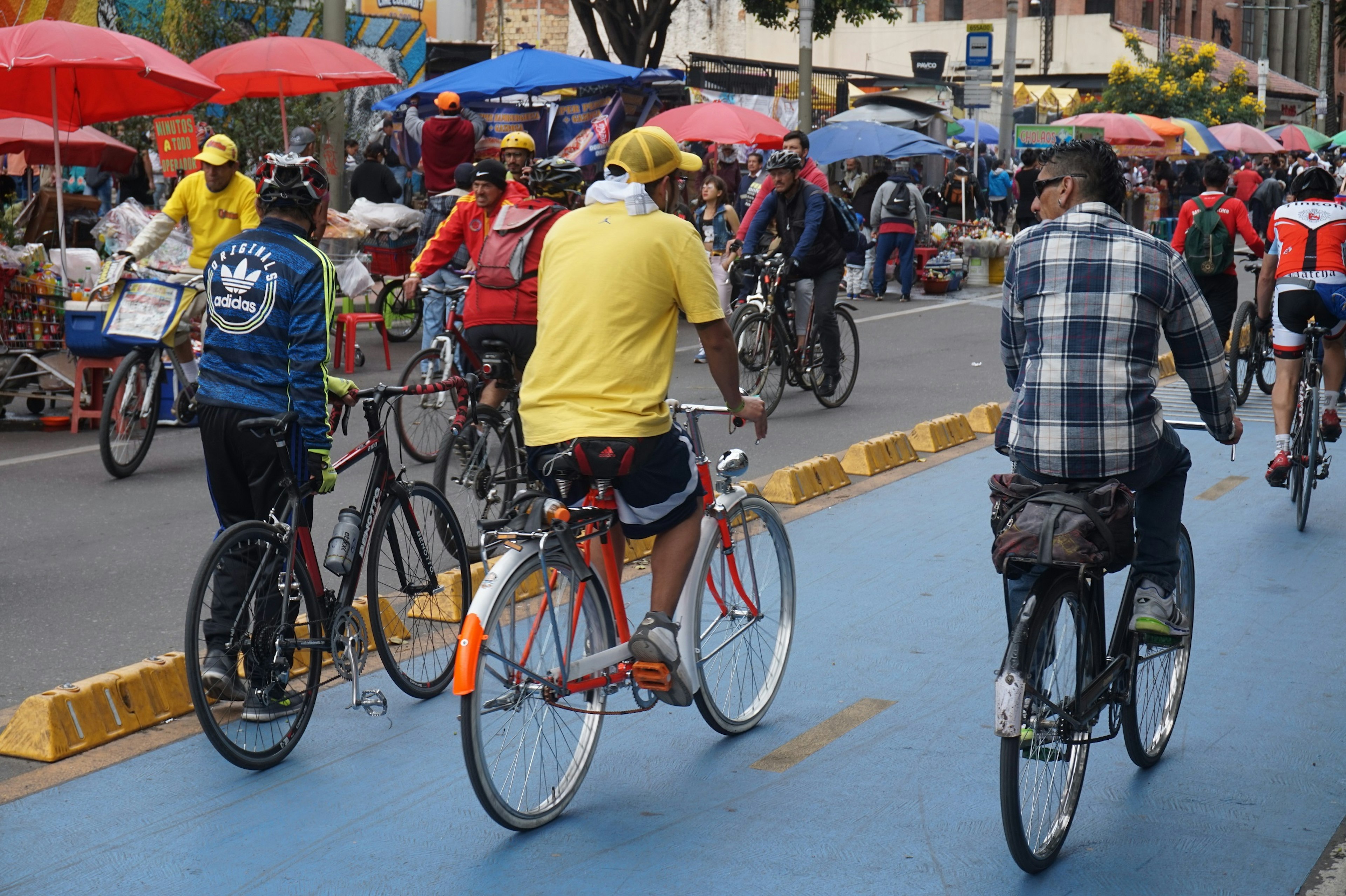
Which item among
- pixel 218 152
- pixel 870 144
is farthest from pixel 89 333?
pixel 870 144

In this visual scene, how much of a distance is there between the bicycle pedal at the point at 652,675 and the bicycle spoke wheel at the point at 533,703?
107 mm

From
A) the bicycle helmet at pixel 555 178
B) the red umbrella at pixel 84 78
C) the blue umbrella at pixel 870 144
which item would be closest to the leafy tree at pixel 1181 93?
the blue umbrella at pixel 870 144

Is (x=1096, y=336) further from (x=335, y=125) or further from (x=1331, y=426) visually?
(x=335, y=125)

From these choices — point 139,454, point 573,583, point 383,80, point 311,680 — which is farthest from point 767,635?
point 383,80

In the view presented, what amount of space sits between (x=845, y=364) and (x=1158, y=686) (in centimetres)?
774

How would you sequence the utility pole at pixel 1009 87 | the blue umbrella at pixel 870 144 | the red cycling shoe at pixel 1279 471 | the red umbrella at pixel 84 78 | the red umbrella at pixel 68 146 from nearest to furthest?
the red cycling shoe at pixel 1279 471 → the red umbrella at pixel 84 78 → the red umbrella at pixel 68 146 → the blue umbrella at pixel 870 144 → the utility pole at pixel 1009 87

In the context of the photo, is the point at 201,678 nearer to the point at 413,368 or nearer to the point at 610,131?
the point at 413,368

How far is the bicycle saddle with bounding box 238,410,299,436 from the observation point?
460 centimetres

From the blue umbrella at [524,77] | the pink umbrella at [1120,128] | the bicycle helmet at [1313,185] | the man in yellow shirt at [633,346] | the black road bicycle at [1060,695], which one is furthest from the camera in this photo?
the pink umbrella at [1120,128]

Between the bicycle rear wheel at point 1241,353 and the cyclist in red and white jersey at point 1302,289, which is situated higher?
the cyclist in red and white jersey at point 1302,289

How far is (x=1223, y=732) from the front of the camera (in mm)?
4992

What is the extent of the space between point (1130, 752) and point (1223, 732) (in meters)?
0.60

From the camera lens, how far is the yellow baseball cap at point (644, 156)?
436cm

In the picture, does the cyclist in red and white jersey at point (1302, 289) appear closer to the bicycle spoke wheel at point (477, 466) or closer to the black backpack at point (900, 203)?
the bicycle spoke wheel at point (477, 466)
